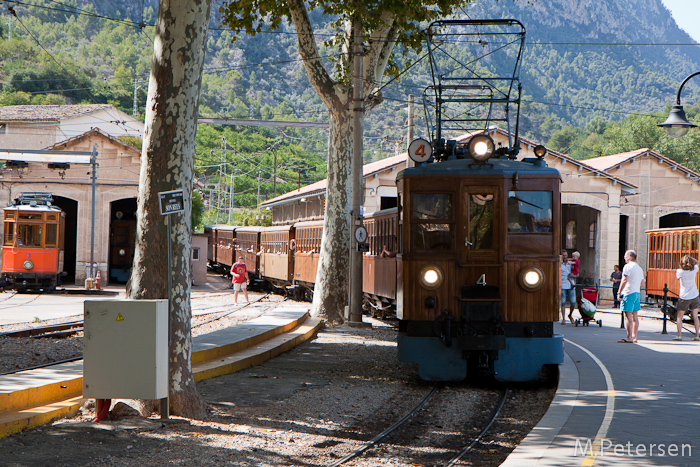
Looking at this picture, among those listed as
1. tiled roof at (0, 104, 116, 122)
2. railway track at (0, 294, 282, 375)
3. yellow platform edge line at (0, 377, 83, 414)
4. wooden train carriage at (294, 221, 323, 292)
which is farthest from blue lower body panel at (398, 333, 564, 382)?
tiled roof at (0, 104, 116, 122)

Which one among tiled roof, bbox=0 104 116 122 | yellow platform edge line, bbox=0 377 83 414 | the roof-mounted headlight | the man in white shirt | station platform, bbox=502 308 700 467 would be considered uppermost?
tiled roof, bbox=0 104 116 122

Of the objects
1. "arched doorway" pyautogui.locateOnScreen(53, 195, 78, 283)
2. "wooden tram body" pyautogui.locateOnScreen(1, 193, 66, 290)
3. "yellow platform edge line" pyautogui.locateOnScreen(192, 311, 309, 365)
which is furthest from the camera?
"arched doorway" pyautogui.locateOnScreen(53, 195, 78, 283)

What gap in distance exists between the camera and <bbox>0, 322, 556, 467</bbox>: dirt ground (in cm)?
621

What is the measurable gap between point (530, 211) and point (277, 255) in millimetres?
20604

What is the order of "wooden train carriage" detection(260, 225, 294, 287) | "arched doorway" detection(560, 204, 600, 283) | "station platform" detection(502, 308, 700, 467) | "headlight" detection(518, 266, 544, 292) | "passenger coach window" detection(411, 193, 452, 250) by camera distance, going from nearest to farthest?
"station platform" detection(502, 308, 700, 467), "headlight" detection(518, 266, 544, 292), "passenger coach window" detection(411, 193, 452, 250), "wooden train carriage" detection(260, 225, 294, 287), "arched doorway" detection(560, 204, 600, 283)

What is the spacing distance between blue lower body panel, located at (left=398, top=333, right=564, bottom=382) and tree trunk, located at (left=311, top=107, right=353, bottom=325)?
860 cm

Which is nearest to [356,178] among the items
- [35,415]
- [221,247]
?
[35,415]

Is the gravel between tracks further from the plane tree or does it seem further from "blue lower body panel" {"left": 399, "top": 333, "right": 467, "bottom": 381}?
the plane tree

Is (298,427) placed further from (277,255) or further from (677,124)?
(277,255)

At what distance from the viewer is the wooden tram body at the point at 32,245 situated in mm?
27062

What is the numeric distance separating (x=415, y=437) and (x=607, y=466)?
220 centimetres

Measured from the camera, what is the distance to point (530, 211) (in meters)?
9.76
